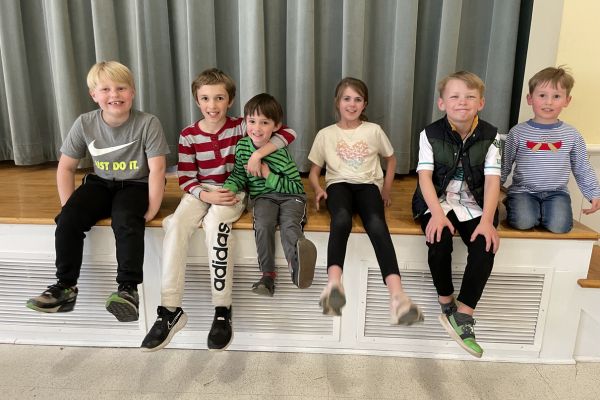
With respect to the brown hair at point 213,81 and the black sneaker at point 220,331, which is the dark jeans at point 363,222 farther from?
the brown hair at point 213,81

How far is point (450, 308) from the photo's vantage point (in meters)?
1.58

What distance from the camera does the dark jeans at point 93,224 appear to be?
158 centimetres

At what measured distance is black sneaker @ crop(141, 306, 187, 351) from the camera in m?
1.51

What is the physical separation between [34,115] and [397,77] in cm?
178

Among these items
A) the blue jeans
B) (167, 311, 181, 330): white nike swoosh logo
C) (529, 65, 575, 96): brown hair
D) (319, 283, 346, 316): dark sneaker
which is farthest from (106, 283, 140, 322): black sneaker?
(529, 65, 575, 96): brown hair

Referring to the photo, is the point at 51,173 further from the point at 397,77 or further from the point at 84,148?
the point at 397,77

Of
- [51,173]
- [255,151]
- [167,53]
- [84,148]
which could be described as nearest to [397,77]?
[255,151]

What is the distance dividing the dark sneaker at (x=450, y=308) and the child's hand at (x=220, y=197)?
31.0 inches

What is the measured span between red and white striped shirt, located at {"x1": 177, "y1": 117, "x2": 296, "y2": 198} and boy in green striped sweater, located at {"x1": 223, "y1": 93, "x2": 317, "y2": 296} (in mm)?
36

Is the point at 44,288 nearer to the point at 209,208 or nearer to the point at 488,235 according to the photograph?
the point at 209,208

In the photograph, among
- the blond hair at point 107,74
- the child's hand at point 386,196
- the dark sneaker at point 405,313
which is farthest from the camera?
the child's hand at point 386,196

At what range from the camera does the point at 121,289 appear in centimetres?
156

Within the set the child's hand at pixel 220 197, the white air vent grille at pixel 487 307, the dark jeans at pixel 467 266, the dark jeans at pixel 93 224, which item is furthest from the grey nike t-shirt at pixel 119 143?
Result: the dark jeans at pixel 467 266

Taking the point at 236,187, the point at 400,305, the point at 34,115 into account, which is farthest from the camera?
the point at 34,115
